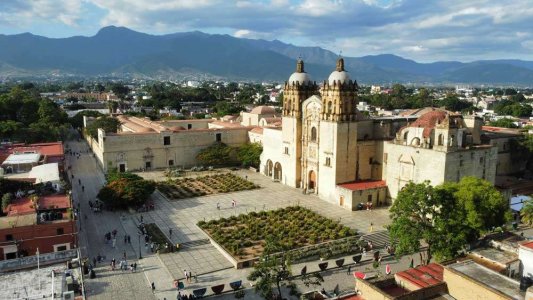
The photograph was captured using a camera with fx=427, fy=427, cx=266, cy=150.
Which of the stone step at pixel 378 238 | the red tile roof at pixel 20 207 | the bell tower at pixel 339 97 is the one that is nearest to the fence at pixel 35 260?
the red tile roof at pixel 20 207

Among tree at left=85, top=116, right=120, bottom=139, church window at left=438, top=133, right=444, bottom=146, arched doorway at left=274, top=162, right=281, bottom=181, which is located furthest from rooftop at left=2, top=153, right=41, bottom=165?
church window at left=438, top=133, right=444, bottom=146

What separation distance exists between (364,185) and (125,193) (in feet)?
69.1

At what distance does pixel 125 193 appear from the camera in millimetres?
36125

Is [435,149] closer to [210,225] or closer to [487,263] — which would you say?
[487,263]

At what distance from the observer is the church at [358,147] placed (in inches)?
1334

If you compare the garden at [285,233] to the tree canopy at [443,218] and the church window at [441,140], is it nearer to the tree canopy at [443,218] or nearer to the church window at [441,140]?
the tree canopy at [443,218]

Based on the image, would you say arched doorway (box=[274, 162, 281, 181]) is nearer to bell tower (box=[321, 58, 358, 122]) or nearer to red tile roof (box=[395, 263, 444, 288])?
bell tower (box=[321, 58, 358, 122])

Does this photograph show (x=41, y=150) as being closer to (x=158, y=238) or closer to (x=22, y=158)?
(x=22, y=158)

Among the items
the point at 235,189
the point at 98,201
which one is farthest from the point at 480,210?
the point at 98,201

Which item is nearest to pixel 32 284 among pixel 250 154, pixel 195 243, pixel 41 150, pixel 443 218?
pixel 195 243

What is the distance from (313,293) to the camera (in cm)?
2189

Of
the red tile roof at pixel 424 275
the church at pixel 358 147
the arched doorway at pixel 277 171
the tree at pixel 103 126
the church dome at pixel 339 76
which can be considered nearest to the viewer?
the red tile roof at pixel 424 275

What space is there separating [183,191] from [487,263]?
30.1 metres

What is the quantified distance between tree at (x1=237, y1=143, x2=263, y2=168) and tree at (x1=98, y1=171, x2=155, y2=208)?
17.3 m
